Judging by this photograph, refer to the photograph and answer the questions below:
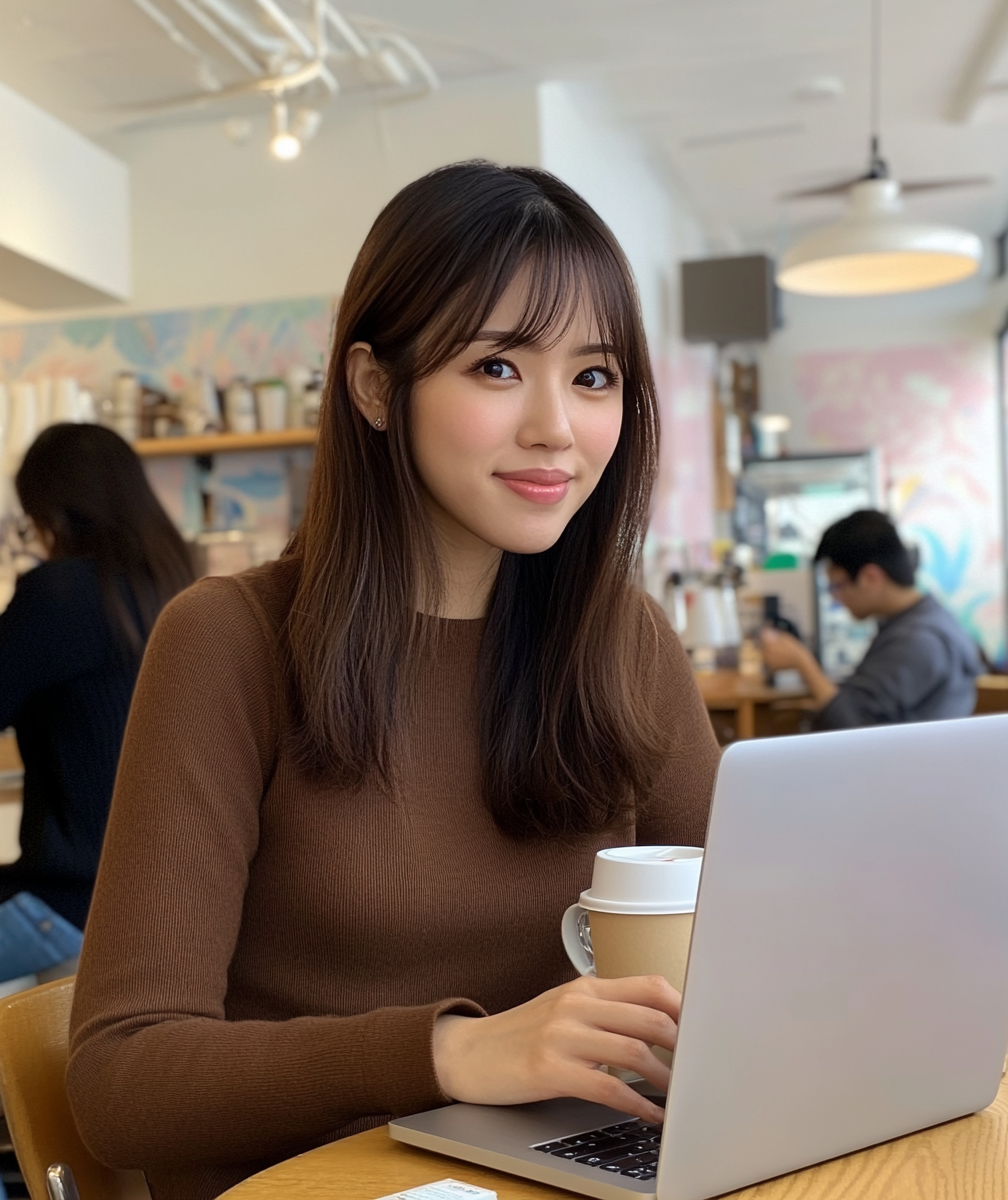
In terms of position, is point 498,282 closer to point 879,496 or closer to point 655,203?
point 655,203

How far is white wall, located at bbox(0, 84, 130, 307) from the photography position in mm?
4133

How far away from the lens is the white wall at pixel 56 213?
413 centimetres

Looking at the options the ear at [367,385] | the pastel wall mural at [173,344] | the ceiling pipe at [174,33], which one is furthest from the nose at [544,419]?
the pastel wall mural at [173,344]

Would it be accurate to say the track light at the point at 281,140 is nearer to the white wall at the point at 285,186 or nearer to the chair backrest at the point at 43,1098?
the white wall at the point at 285,186

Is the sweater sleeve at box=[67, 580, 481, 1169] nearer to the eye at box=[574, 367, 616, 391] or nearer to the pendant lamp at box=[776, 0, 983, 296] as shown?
the eye at box=[574, 367, 616, 391]

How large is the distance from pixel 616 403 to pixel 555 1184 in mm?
625

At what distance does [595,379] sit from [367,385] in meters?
0.19

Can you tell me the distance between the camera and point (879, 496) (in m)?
8.55

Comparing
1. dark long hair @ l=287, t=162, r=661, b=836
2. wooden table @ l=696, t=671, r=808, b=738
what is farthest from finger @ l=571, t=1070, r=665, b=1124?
wooden table @ l=696, t=671, r=808, b=738

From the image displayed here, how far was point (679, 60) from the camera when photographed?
15.9 feet

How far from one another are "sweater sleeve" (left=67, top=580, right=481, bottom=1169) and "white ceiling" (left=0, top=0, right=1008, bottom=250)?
3443mm

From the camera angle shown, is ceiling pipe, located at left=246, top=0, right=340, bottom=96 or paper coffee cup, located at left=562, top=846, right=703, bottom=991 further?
Answer: ceiling pipe, located at left=246, top=0, right=340, bottom=96

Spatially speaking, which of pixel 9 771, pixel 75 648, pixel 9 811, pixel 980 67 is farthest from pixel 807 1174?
pixel 980 67

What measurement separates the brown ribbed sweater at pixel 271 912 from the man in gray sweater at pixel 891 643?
2.76m
